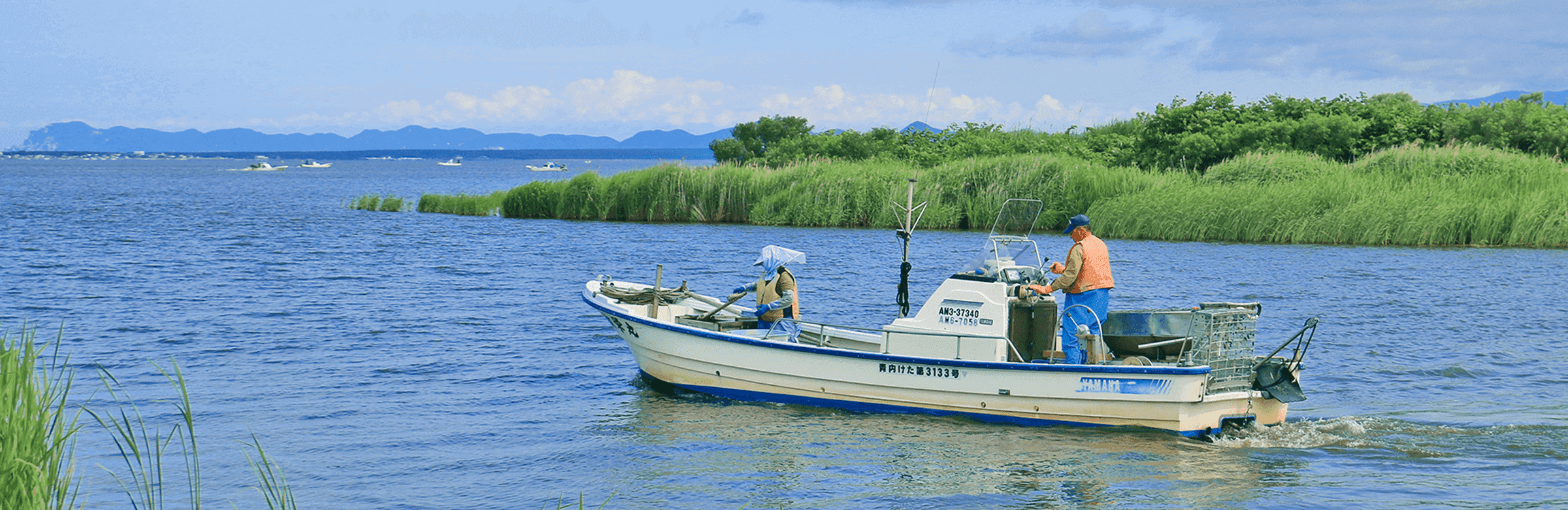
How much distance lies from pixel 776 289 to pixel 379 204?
4957cm

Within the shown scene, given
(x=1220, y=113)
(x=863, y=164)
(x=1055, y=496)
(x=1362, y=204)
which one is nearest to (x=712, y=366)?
(x=1055, y=496)

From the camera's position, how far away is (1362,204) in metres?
34.3

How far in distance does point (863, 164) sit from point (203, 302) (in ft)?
91.7

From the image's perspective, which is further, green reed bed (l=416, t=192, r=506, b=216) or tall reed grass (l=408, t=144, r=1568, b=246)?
green reed bed (l=416, t=192, r=506, b=216)

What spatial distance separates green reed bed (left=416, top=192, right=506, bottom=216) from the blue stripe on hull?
37251 millimetres

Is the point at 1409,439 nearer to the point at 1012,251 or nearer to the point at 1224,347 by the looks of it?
the point at 1224,347

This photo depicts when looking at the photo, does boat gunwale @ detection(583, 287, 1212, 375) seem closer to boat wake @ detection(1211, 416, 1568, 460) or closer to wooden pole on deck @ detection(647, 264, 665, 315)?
wooden pole on deck @ detection(647, 264, 665, 315)

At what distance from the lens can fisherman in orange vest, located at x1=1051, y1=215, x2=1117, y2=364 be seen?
1204 cm

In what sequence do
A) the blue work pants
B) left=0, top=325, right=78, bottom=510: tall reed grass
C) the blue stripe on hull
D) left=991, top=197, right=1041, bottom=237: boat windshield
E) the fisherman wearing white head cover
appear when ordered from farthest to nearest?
the fisherman wearing white head cover < left=991, top=197, right=1041, bottom=237: boat windshield < the blue stripe on hull < the blue work pants < left=0, top=325, right=78, bottom=510: tall reed grass

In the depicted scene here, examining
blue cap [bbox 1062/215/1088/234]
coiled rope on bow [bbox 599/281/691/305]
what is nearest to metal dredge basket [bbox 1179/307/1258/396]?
blue cap [bbox 1062/215/1088/234]

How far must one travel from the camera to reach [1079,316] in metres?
12.2

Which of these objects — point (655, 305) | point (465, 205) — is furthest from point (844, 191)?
point (655, 305)

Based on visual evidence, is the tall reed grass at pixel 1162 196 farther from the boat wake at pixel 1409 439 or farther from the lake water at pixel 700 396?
the boat wake at pixel 1409 439

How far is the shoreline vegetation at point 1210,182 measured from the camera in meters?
34.1
